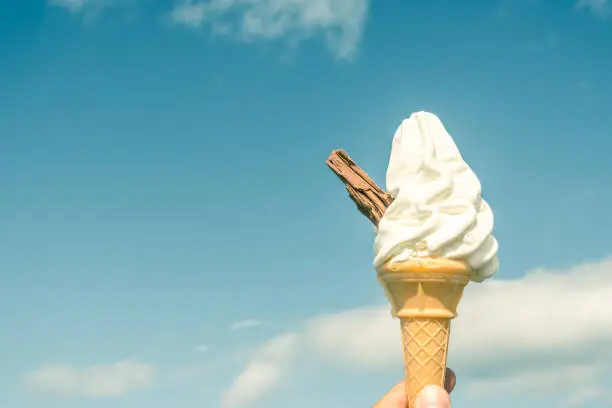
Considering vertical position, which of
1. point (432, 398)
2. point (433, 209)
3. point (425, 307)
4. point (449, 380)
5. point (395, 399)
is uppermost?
point (433, 209)

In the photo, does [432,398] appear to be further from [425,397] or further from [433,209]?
[433,209]

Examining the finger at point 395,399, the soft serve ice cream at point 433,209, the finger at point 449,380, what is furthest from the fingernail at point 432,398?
the soft serve ice cream at point 433,209

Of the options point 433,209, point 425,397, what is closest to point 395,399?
point 425,397

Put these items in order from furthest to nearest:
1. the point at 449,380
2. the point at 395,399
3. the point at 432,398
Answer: the point at 449,380 < the point at 395,399 < the point at 432,398

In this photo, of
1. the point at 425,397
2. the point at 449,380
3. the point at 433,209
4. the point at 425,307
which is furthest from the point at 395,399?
the point at 433,209

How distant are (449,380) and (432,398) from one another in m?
0.75

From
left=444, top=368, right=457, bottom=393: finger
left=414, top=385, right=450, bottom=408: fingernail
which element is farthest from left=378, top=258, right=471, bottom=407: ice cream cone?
left=444, top=368, right=457, bottom=393: finger

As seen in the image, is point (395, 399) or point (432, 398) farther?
point (395, 399)

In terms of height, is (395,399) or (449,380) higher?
(449,380)

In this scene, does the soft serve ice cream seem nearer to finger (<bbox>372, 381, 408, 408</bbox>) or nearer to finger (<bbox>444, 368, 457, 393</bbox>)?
finger (<bbox>444, 368, 457, 393</bbox>)

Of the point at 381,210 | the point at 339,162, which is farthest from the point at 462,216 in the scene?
the point at 339,162

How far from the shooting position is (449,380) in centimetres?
654

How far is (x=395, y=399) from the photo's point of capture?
6203 millimetres

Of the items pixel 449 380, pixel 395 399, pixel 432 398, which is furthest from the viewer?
pixel 449 380
